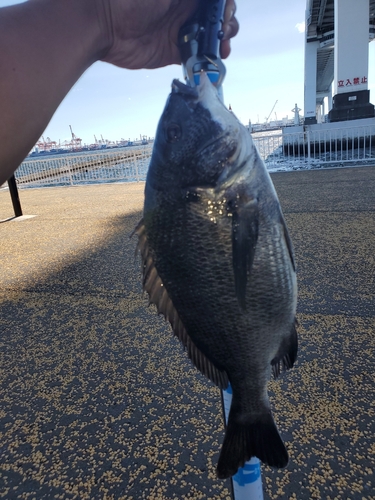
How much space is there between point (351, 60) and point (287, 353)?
21581 mm

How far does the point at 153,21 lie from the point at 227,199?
91 cm

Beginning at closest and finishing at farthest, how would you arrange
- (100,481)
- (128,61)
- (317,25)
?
(128,61) < (100,481) < (317,25)

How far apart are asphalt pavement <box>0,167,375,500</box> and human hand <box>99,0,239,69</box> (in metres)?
2.02

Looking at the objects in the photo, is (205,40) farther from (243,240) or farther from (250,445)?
(250,445)

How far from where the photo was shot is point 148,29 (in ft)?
5.24

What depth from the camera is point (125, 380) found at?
2.69 meters

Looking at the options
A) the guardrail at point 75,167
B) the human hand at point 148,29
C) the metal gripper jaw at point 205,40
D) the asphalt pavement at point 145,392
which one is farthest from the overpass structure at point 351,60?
the metal gripper jaw at point 205,40

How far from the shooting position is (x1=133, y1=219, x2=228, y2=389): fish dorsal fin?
1.33 metres

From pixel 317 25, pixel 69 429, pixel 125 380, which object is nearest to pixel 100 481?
pixel 69 429

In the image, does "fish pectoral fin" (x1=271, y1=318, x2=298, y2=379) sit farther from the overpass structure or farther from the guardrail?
the overpass structure

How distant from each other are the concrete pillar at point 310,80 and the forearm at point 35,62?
30593 mm

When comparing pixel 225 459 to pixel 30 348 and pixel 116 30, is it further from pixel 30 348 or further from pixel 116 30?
pixel 30 348

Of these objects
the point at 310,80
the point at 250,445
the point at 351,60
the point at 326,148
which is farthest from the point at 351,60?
the point at 250,445

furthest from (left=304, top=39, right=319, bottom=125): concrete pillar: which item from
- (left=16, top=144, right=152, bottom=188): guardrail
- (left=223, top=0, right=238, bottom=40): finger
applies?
(left=223, top=0, right=238, bottom=40): finger
